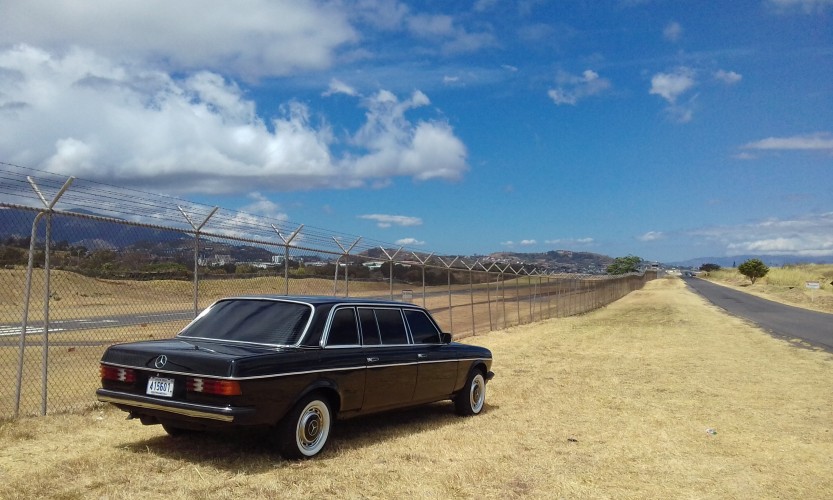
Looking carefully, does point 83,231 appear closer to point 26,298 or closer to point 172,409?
point 26,298

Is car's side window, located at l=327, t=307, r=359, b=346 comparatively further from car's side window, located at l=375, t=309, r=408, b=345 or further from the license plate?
the license plate

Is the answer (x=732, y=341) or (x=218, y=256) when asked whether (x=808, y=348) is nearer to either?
(x=732, y=341)

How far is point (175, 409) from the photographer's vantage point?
6211mm

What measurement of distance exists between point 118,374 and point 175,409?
0.80 metres

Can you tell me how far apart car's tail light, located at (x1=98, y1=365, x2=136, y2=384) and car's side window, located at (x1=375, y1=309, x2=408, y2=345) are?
2.51 meters

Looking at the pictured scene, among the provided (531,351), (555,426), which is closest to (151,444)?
(555,426)

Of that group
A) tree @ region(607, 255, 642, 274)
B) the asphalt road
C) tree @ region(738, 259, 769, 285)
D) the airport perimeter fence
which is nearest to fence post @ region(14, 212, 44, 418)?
the airport perimeter fence

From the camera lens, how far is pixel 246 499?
18.1 feet

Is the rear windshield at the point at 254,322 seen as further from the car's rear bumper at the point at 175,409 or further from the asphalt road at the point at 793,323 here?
the asphalt road at the point at 793,323

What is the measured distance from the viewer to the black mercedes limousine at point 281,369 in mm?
→ 6188

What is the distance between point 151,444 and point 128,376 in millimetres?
919

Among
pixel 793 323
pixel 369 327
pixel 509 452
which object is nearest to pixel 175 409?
pixel 369 327

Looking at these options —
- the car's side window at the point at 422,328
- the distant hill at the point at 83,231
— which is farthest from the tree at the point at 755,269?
the distant hill at the point at 83,231

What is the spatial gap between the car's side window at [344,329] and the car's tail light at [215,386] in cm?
124
